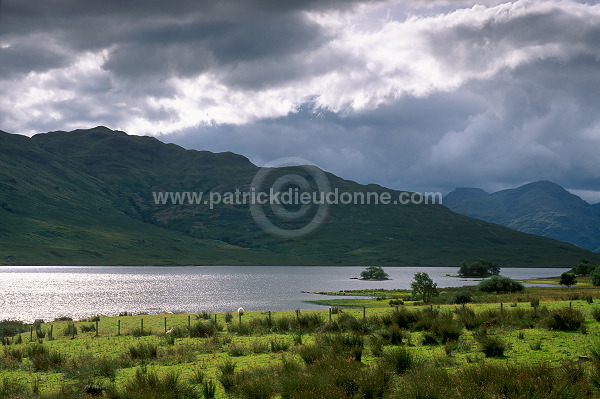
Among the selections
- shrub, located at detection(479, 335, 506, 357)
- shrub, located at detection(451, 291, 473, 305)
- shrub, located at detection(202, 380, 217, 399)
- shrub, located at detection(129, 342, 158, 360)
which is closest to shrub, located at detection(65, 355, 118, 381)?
shrub, located at detection(129, 342, 158, 360)

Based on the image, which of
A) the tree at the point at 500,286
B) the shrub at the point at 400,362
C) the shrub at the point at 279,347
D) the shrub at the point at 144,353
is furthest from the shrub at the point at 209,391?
the tree at the point at 500,286

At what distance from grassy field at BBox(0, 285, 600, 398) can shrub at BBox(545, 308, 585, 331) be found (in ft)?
0.18

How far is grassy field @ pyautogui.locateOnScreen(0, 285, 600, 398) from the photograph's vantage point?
1288 cm

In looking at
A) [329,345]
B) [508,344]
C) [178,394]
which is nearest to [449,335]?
[508,344]

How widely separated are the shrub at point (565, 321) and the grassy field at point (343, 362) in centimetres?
6

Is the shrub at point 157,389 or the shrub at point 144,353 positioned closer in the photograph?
the shrub at point 157,389

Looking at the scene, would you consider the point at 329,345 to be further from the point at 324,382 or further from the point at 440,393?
the point at 440,393

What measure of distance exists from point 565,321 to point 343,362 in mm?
15296

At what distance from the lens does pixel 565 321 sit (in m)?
25.1

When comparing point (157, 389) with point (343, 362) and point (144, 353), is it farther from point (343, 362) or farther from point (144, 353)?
point (144, 353)

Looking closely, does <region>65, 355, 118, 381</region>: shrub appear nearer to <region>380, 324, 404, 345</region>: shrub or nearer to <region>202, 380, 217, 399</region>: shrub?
<region>202, 380, 217, 399</region>: shrub

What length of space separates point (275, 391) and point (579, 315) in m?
18.7

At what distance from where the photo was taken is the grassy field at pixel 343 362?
507 inches

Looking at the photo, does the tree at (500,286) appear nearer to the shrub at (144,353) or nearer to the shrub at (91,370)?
the shrub at (144,353)
